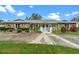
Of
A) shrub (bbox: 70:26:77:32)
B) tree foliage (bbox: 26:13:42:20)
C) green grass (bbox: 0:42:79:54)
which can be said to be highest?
tree foliage (bbox: 26:13:42:20)

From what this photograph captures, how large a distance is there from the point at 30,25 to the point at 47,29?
0.16 metres

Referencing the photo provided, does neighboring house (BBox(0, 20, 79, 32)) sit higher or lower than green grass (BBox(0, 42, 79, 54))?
higher

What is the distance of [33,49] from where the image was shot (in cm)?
278

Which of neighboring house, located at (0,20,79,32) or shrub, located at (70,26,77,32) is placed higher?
neighboring house, located at (0,20,79,32)

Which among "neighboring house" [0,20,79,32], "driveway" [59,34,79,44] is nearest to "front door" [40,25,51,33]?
"neighboring house" [0,20,79,32]

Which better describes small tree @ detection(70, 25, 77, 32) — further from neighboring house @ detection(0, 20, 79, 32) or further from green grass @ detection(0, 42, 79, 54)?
green grass @ detection(0, 42, 79, 54)

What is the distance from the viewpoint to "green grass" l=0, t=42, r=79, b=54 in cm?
278

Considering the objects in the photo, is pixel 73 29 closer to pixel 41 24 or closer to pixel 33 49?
pixel 41 24

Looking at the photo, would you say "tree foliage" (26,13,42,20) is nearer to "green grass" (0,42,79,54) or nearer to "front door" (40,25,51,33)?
"front door" (40,25,51,33)

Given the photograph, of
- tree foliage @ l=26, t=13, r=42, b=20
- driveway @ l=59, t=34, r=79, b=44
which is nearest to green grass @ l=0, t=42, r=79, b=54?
driveway @ l=59, t=34, r=79, b=44

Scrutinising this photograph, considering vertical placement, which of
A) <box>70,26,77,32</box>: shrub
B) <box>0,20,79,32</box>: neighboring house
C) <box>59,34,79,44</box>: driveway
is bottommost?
<box>59,34,79,44</box>: driveway

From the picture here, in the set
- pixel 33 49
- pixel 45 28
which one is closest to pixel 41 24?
pixel 45 28

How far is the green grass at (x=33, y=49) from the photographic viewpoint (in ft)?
9.11

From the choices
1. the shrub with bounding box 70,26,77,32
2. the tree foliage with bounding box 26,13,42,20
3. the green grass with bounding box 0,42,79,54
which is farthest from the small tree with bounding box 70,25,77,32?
the tree foliage with bounding box 26,13,42,20
